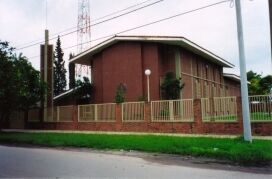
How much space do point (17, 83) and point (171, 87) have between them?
10004 millimetres

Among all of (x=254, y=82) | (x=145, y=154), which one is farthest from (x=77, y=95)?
(x=254, y=82)

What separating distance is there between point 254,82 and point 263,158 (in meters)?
33.7

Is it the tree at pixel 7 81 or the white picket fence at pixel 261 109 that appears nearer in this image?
the white picket fence at pixel 261 109

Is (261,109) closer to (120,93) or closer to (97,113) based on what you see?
(120,93)

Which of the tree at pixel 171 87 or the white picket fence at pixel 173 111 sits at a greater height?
the tree at pixel 171 87

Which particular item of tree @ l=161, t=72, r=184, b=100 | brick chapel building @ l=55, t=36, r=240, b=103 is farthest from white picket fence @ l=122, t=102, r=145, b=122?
brick chapel building @ l=55, t=36, r=240, b=103

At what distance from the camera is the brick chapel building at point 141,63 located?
26.1 meters

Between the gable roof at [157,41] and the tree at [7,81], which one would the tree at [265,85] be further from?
the tree at [7,81]

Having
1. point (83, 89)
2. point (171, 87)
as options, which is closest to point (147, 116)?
point (171, 87)

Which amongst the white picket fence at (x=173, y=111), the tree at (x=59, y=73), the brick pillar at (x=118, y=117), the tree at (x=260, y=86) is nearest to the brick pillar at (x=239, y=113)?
the white picket fence at (x=173, y=111)

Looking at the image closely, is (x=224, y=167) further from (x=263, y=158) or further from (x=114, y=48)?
(x=114, y=48)

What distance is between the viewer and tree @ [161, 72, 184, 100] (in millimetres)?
24547

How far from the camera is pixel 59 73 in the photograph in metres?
63.2

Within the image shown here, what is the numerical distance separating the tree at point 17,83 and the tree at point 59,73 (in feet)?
115
